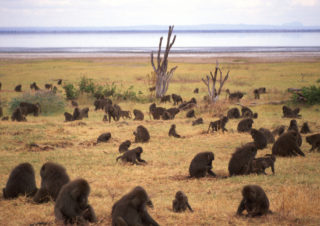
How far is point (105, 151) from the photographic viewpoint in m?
14.5

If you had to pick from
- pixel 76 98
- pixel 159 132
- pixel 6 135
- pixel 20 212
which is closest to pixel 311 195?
pixel 20 212

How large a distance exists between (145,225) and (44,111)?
1964cm

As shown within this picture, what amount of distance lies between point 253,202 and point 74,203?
3.00 m

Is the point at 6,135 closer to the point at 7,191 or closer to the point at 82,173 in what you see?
the point at 82,173

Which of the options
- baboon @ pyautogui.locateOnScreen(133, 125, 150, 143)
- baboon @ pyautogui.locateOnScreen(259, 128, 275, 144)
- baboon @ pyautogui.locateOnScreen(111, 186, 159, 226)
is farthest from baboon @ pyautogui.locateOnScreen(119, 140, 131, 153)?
baboon @ pyautogui.locateOnScreen(111, 186, 159, 226)

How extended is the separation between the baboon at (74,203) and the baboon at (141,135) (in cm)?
880

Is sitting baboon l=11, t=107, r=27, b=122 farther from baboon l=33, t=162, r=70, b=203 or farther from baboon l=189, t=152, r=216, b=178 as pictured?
baboon l=33, t=162, r=70, b=203

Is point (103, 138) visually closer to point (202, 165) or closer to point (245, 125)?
point (245, 125)

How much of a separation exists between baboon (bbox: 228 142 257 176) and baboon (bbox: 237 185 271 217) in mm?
2904

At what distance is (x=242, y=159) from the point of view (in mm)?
10672

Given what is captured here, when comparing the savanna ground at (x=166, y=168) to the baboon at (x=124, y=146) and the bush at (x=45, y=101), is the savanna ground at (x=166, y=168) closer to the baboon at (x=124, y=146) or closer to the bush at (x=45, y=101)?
the baboon at (x=124, y=146)

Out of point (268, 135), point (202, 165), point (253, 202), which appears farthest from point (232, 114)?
point (253, 202)

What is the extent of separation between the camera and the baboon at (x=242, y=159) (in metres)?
10.5

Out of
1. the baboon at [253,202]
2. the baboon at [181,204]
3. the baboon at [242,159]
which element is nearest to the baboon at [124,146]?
the baboon at [242,159]
